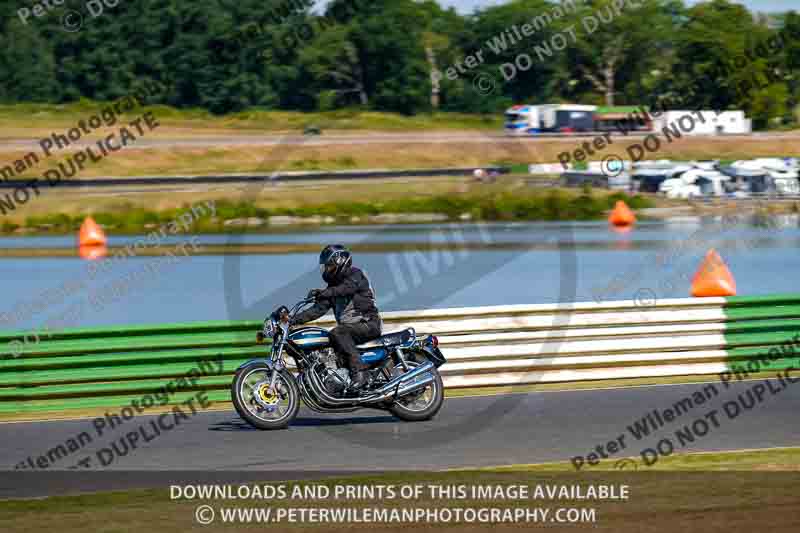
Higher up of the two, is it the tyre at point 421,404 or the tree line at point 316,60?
the tyre at point 421,404

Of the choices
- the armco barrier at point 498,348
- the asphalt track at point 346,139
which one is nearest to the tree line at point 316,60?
the asphalt track at point 346,139

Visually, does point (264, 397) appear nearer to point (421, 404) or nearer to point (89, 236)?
point (421, 404)

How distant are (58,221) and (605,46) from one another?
155 ft

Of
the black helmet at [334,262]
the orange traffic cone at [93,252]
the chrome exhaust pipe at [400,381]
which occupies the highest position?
the black helmet at [334,262]

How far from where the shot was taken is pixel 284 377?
10.3 meters

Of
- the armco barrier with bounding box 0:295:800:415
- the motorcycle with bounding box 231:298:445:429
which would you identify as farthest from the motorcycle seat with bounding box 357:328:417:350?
the armco barrier with bounding box 0:295:800:415

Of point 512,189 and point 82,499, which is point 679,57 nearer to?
point 512,189

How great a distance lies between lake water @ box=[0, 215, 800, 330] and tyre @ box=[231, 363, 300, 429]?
953cm

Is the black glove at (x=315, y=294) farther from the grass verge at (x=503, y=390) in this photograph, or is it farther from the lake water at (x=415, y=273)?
the lake water at (x=415, y=273)

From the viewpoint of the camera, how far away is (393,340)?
10852mm

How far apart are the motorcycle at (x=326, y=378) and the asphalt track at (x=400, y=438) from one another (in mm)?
175

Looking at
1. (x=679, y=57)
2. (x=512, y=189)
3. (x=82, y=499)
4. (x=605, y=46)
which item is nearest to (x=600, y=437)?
(x=82, y=499)

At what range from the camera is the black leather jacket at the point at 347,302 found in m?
10.4

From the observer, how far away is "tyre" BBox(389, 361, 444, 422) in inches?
420
